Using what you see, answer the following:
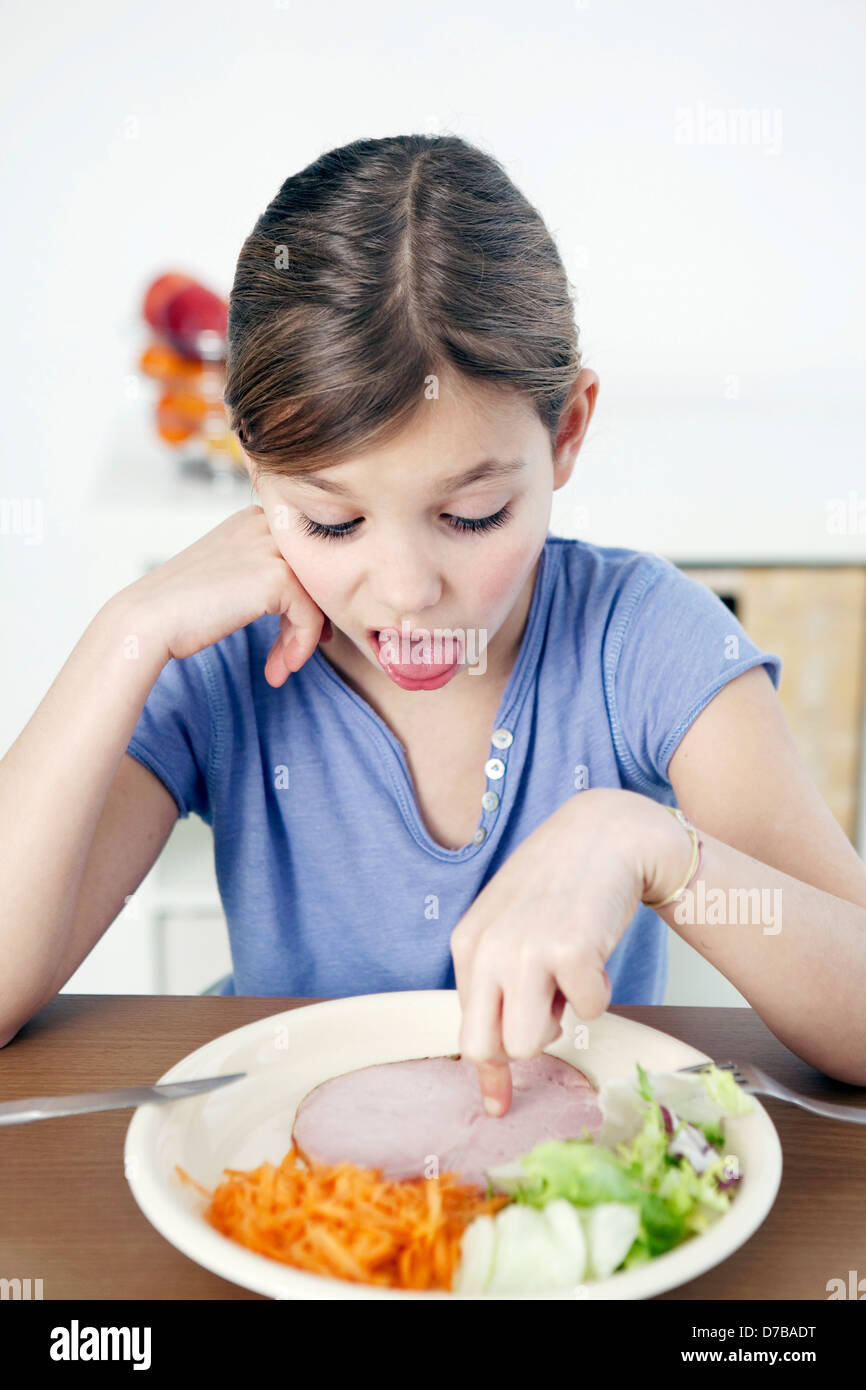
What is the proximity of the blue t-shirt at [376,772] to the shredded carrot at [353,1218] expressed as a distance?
1.63 ft

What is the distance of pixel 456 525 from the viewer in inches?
35.1

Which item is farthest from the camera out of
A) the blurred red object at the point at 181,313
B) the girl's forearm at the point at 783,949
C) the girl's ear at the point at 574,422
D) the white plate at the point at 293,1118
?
the blurred red object at the point at 181,313

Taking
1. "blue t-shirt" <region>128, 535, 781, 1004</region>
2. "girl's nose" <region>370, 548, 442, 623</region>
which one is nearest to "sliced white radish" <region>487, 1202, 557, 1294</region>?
"girl's nose" <region>370, 548, 442, 623</region>

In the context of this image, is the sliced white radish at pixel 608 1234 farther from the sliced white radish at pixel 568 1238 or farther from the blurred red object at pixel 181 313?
the blurred red object at pixel 181 313

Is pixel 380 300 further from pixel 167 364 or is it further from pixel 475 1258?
pixel 167 364

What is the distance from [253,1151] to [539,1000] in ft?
0.67

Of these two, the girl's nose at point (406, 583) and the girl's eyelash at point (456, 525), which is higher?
the girl's eyelash at point (456, 525)

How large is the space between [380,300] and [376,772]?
0.48m

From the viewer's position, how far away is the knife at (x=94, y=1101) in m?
0.69

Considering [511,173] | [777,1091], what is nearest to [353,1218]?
[777,1091]

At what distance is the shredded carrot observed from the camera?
565 mm

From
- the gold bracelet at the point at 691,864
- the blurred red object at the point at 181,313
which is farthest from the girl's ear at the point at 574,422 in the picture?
the blurred red object at the point at 181,313
